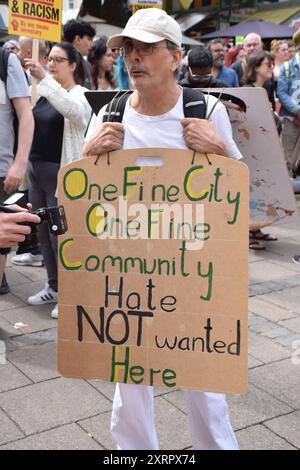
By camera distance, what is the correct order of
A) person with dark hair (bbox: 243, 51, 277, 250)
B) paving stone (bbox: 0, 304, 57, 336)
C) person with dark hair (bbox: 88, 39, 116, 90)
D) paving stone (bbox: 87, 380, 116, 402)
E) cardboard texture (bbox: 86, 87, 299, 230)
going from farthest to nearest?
person with dark hair (bbox: 243, 51, 277, 250) → person with dark hair (bbox: 88, 39, 116, 90) → paving stone (bbox: 0, 304, 57, 336) → paving stone (bbox: 87, 380, 116, 402) → cardboard texture (bbox: 86, 87, 299, 230)

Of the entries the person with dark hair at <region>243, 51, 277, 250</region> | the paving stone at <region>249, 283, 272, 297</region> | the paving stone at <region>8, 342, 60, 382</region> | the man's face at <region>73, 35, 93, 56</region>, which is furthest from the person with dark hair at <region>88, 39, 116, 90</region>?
the paving stone at <region>8, 342, 60, 382</region>

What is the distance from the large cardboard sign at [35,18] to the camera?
4637 millimetres

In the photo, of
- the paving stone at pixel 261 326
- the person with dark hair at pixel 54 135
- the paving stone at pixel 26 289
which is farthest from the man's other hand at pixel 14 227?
the paving stone at pixel 26 289

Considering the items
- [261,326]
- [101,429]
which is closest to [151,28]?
[101,429]

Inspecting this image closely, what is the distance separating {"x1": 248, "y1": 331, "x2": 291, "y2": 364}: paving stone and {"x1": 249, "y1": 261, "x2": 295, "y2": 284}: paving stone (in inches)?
46.4

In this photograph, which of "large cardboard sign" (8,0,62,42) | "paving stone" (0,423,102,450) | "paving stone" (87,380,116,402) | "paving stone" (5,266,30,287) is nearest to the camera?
"paving stone" (0,423,102,450)

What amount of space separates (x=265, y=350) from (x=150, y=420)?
1.53 metres

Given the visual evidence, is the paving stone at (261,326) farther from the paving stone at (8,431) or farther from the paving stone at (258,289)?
the paving stone at (8,431)

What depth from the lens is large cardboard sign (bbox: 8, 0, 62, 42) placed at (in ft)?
15.2

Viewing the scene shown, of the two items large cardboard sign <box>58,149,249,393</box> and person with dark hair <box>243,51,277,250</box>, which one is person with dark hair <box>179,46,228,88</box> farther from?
Result: large cardboard sign <box>58,149,249,393</box>

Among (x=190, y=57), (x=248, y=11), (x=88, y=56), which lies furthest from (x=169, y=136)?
(x=248, y=11)

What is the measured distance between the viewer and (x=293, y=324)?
13.0 feet
